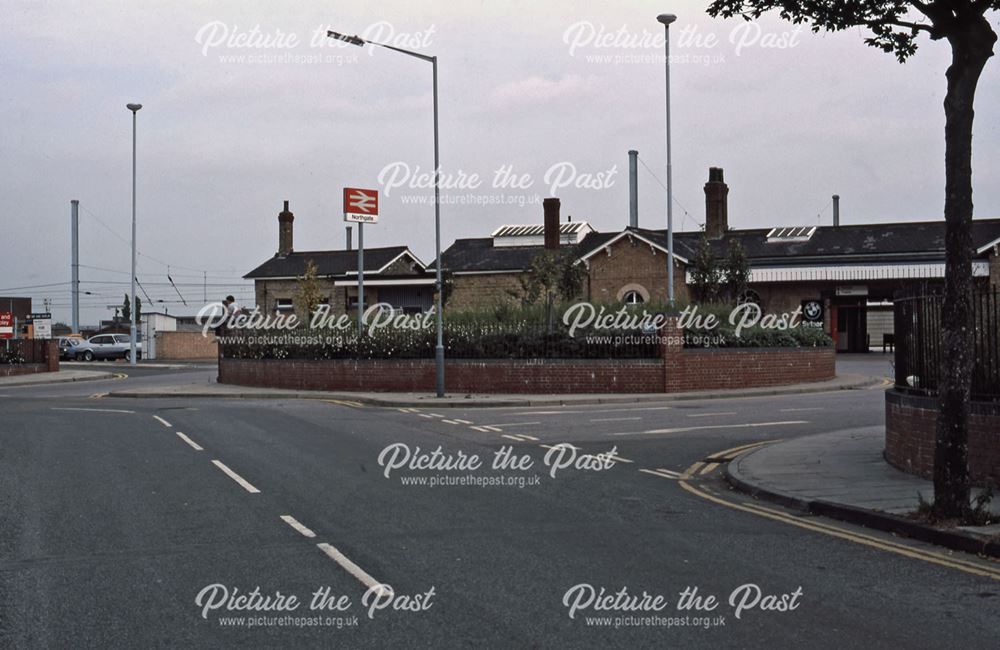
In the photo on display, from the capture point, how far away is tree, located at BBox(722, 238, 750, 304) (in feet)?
142

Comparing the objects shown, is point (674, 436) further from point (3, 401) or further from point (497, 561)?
point (3, 401)

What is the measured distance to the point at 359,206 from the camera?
3441cm

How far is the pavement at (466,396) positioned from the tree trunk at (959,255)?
15.5 m

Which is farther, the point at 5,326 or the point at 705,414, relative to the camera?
the point at 5,326

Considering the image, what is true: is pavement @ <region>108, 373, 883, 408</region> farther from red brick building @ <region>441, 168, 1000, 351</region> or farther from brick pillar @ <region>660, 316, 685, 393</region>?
red brick building @ <region>441, 168, 1000, 351</region>

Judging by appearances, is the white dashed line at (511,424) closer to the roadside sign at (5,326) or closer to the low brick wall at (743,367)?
the low brick wall at (743,367)

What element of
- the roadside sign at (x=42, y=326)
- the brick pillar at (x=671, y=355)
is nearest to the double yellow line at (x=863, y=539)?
the brick pillar at (x=671, y=355)

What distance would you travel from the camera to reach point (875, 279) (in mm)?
46562

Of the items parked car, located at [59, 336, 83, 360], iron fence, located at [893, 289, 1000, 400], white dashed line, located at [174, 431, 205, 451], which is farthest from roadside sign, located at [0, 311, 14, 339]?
iron fence, located at [893, 289, 1000, 400]

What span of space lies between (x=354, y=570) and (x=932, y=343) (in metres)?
7.99

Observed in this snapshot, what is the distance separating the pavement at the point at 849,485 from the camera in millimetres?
8938

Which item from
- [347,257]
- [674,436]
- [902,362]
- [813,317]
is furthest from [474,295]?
[902,362]

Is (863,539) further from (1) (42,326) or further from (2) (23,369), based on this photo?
(1) (42,326)

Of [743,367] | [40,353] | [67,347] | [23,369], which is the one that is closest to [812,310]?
[743,367]
